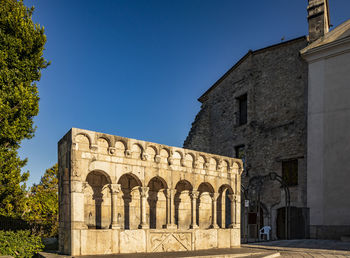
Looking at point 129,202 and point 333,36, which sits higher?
point 333,36

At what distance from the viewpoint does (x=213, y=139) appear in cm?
2347

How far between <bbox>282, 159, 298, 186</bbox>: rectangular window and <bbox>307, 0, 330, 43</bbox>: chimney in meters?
6.48

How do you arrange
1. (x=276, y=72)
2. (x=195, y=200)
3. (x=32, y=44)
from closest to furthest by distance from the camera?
(x=195, y=200) → (x=32, y=44) → (x=276, y=72)

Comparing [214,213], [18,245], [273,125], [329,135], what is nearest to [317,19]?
[273,125]

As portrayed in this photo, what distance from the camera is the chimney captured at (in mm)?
17594

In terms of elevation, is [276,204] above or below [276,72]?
below

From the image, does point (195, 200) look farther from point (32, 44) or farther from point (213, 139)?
point (213, 139)

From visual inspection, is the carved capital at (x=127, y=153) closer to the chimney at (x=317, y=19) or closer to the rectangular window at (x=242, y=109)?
the chimney at (x=317, y=19)

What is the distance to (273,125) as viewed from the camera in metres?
18.9

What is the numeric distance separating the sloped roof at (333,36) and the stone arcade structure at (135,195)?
9052 mm

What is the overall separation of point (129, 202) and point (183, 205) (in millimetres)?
2008

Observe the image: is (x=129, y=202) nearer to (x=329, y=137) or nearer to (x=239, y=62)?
(x=329, y=137)

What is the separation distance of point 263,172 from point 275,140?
6.29ft

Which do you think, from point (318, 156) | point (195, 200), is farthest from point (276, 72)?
point (195, 200)
